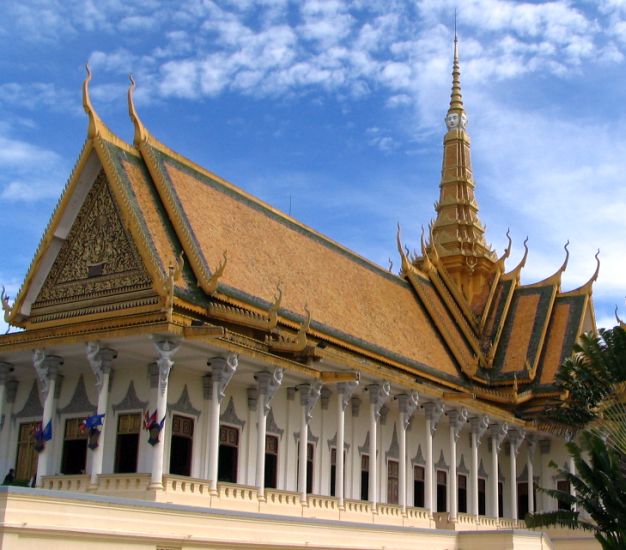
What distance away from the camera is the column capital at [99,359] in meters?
17.5

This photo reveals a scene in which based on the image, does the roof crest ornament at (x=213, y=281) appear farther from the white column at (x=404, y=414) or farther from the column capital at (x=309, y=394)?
the white column at (x=404, y=414)

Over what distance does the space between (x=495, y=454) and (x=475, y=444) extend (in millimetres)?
1417

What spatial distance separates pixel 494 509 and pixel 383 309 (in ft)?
21.4

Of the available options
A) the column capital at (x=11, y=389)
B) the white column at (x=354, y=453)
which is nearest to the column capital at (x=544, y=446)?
the white column at (x=354, y=453)

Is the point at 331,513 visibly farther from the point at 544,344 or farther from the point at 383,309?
the point at 544,344

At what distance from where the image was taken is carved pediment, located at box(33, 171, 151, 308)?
19.1 m

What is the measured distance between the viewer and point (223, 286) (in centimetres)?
2025

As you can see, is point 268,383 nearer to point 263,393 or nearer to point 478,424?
point 263,393

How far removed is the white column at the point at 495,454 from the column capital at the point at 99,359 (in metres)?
14.2

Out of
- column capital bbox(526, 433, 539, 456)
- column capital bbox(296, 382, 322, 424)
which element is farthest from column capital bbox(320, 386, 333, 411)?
column capital bbox(526, 433, 539, 456)

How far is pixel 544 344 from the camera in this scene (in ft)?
112

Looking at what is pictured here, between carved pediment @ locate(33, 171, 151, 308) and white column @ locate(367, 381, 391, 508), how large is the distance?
6595 millimetres

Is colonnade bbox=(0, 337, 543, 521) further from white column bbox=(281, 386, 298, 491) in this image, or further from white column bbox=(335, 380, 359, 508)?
white column bbox=(281, 386, 298, 491)

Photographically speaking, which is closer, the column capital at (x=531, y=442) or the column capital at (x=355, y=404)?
the column capital at (x=355, y=404)
